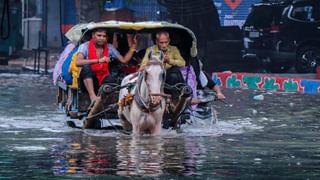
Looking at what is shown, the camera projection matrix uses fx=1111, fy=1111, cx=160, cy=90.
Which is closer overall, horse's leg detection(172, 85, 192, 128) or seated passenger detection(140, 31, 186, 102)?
horse's leg detection(172, 85, 192, 128)

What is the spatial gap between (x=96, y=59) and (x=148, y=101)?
178 centimetres

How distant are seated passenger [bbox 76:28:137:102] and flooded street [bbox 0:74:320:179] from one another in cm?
74

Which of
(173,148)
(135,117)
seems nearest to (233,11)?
(135,117)

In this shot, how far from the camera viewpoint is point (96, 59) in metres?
16.0

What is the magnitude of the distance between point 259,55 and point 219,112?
1551cm

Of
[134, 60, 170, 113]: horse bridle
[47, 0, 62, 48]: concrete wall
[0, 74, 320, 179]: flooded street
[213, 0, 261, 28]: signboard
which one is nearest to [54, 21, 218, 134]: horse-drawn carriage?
[134, 60, 170, 113]: horse bridle

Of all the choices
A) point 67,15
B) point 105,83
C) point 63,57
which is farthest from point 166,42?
point 67,15

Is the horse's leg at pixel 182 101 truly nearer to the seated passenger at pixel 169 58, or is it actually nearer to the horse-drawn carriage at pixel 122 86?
the horse-drawn carriage at pixel 122 86

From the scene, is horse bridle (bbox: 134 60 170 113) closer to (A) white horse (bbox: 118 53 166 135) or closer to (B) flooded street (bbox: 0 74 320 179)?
(A) white horse (bbox: 118 53 166 135)

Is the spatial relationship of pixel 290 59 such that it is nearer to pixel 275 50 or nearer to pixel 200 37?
pixel 275 50

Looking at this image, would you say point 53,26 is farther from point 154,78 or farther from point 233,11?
point 154,78

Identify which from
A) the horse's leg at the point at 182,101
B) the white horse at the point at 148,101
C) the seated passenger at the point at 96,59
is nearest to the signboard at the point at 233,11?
the seated passenger at the point at 96,59

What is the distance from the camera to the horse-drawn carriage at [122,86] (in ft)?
49.8

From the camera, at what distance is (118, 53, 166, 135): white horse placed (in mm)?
14512
